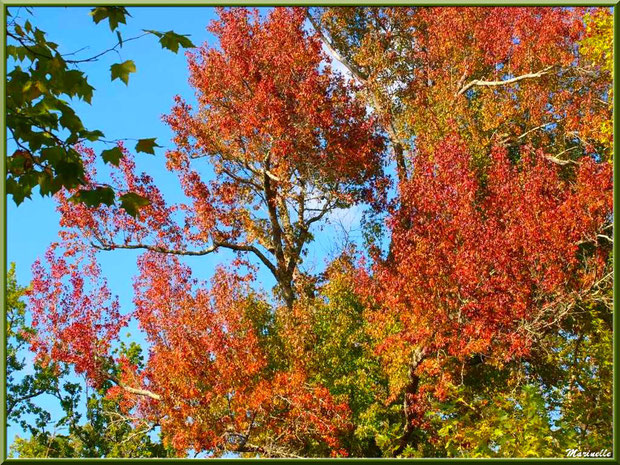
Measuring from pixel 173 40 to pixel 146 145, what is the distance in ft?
2.37

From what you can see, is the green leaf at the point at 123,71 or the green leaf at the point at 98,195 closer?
the green leaf at the point at 98,195

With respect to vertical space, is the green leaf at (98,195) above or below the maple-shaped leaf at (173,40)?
below

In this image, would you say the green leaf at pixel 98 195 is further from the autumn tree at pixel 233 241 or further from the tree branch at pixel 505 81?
the tree branch at pixel 505 81

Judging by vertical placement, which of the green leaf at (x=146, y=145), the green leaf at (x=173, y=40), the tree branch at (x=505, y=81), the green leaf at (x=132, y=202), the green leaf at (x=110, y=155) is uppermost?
the tree branch at (x=505, y=81)

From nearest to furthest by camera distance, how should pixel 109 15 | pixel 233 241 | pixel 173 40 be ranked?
pixel 173 40
pixel 109 15
pixel 233 241

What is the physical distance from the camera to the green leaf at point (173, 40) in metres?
4.58

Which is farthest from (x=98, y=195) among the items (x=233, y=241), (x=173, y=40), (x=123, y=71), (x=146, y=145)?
(x=233, y=241)

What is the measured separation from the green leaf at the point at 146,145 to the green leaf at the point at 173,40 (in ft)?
2.12

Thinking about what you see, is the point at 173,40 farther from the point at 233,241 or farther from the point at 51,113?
the point at 233,241

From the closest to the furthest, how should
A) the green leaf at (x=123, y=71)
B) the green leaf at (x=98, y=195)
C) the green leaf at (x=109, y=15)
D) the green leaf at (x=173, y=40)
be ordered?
the green leaf at (x=98, y=195) → the green leaf at (x=123, y=71) → the green leaf at (x=173, y=40) → the green leaf at (x=109, y=15)

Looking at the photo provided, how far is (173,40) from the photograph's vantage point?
4.61m

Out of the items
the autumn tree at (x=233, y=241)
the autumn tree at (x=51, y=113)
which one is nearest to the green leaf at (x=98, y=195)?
the autumn tree at (x=51, y=113)

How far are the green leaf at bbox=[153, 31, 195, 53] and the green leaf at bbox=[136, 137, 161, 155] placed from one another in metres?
0.65

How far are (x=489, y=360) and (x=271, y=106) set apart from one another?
6.12 meters
